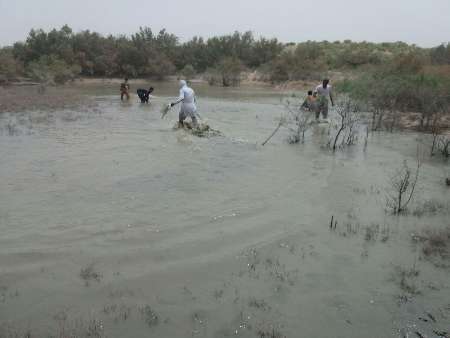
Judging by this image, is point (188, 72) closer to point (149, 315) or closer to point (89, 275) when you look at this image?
point (89, 275)

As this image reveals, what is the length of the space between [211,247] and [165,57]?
154 ft

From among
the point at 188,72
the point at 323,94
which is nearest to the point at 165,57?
the point at 188,72

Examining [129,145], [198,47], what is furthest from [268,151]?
[198,47]

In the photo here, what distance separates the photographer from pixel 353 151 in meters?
11.9

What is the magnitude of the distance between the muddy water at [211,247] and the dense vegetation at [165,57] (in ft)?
104

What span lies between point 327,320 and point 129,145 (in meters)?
8.89

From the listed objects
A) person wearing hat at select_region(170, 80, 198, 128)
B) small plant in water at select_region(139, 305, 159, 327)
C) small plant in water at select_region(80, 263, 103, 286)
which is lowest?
small plant in water at select_region(139, 305, 159, 327)

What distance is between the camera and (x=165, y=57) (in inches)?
1967

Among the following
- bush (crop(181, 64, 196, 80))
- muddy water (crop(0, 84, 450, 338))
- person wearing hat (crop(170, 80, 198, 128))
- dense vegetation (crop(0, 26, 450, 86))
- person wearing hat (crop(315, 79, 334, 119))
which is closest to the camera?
muddy water (crop(0, 84, 450, 338))

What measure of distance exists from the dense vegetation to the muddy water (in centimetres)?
3159

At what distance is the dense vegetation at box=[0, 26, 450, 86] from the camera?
40.9 meters

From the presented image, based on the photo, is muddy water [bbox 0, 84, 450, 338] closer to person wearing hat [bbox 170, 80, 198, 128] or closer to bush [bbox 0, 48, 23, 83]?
person wearing hat [bbox 170, 80, 198, 128]

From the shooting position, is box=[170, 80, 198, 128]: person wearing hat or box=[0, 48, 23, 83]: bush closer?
box=[170, 80, 198, 128]: person wearing hat

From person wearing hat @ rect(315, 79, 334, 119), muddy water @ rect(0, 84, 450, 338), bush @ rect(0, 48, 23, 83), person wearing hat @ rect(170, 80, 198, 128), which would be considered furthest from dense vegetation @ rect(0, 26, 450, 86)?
muddy water @ rect(0, 84, 450, 338)
